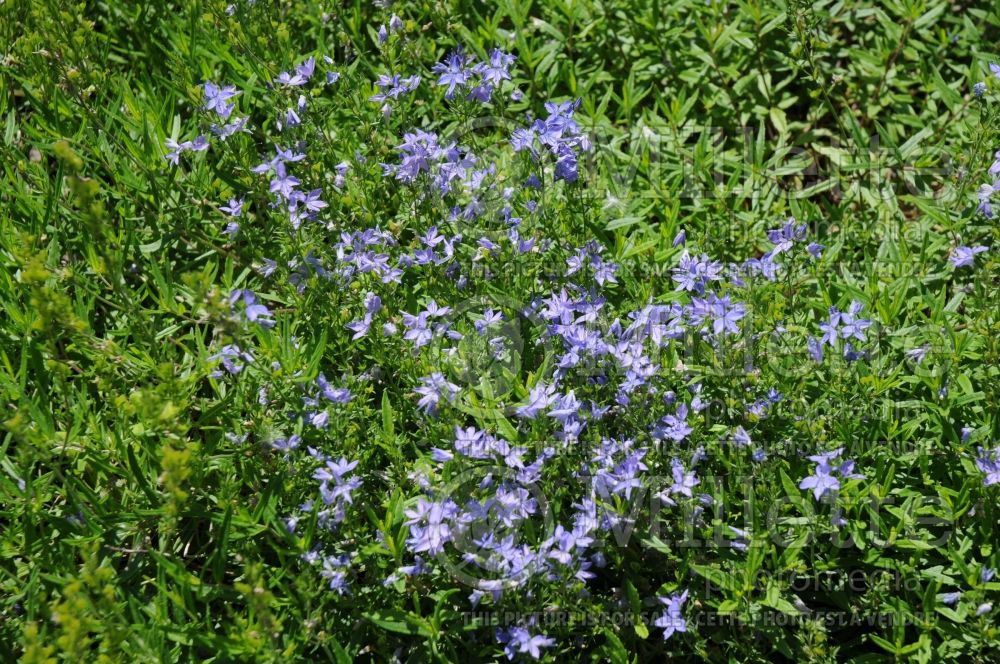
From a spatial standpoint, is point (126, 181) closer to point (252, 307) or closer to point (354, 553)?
point (252, 307)

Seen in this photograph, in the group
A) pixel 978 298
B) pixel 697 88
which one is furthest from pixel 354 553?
pixel 697 88

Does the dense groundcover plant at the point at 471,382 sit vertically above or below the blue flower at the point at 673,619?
above

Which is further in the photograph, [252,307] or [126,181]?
[126,181]

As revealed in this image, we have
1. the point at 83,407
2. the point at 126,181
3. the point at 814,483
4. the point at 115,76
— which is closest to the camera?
the point at 814,483

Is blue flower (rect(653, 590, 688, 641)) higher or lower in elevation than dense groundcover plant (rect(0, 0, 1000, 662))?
lower

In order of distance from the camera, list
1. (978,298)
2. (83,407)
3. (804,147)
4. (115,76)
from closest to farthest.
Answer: (978,298) < (83,407) < (115,76) < (804,147)

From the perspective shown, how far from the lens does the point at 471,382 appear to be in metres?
3.39

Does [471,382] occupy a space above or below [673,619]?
above

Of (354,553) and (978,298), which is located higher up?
(978,298)

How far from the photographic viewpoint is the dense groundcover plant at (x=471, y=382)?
3.00 m

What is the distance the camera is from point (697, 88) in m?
4.71

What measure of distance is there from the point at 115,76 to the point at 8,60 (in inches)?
20.4

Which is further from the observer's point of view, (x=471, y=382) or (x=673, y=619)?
(x=471, y=382)

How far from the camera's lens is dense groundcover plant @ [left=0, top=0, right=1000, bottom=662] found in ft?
9.85
